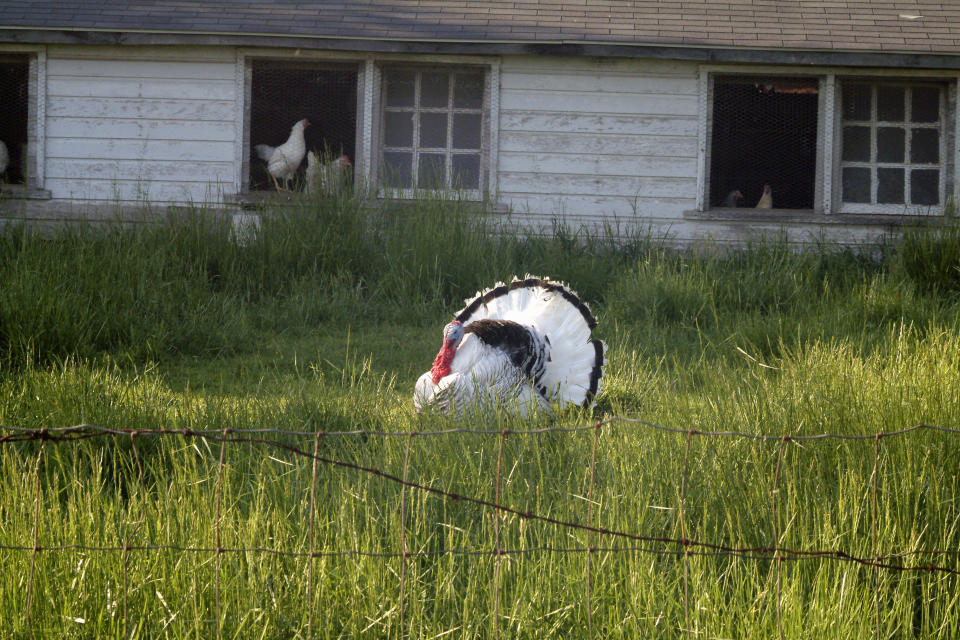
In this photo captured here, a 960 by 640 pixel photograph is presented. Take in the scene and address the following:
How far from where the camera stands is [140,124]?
11469 millimetres

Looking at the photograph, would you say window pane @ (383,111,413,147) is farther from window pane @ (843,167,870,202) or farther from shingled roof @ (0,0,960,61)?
window pane @ (843,167,870,202)

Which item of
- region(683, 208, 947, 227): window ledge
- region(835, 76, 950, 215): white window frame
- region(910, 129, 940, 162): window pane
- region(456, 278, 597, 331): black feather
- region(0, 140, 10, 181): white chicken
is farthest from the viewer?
region(910, 129, 940, 162): window pane

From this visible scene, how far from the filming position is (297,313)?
342 inches

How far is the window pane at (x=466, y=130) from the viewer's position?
11.8 metres

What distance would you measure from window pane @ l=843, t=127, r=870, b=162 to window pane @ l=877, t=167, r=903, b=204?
0.87 feet

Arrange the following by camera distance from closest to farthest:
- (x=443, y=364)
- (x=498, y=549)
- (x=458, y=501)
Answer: (x=498, y=549), (x=458, y=501), (x=443, y=364)

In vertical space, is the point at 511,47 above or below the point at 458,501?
above

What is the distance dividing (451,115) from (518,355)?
6.47 metres

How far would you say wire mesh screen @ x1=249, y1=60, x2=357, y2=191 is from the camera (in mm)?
12273

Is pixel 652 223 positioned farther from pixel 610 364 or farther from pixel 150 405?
pixel 150 405

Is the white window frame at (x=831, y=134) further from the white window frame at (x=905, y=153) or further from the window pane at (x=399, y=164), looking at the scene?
the window pane at (x=399, y=164)

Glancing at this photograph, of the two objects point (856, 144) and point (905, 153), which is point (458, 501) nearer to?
point (856, 144)

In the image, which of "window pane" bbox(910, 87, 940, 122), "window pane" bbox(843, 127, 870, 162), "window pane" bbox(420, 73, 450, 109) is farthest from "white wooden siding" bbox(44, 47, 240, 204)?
"window pane" bbox(910, 87, 940, 122)

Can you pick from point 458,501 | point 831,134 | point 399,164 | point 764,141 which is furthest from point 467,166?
point 458,501
